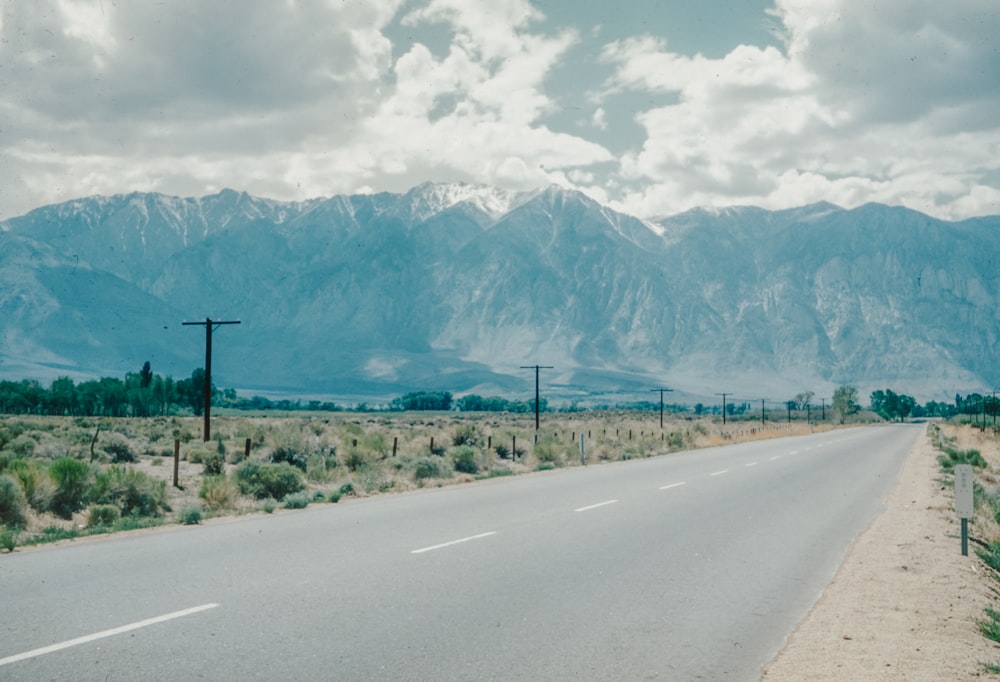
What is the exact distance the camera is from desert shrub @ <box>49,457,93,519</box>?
16797mm

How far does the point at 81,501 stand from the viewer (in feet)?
56.5

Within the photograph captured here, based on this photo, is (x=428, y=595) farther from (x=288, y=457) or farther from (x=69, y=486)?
(x=288, y=457)

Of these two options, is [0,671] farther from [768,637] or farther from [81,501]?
[81,501]

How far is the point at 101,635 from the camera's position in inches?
273

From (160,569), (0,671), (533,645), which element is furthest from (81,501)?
(533,645)

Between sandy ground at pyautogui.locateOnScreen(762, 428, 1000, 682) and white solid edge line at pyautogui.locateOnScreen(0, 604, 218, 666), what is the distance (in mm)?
4703

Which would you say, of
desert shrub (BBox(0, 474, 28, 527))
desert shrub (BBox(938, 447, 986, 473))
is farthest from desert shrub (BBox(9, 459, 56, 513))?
desert shrub (BBox(938, 447, 986, 473))

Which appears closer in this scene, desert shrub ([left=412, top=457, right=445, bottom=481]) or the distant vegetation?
the distant vegetation

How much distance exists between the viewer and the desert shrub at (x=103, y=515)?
15.4 meters

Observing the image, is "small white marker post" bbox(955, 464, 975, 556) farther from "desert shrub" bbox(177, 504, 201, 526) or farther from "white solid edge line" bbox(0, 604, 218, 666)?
"desert shrub" bbox(177, 504, 201, 526)

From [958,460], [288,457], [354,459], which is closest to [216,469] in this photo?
[288,457]

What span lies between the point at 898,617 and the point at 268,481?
14631mm

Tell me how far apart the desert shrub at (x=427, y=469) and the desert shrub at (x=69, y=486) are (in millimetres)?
9478

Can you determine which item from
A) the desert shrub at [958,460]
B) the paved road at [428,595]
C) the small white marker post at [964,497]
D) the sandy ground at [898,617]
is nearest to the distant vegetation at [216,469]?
the desert shrub at [958,460]
